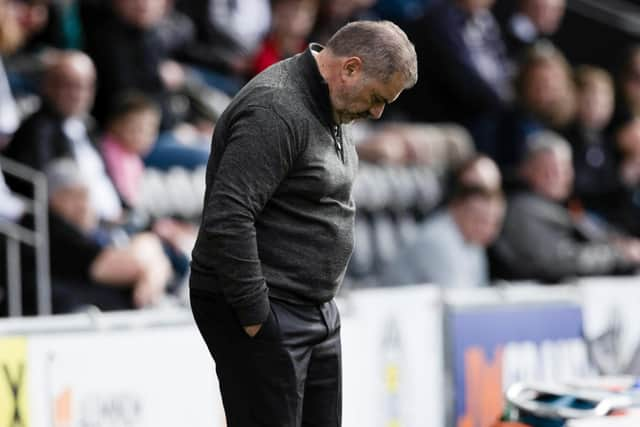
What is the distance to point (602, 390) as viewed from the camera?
215 inches

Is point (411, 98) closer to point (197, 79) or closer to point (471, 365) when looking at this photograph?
point (197, 79)

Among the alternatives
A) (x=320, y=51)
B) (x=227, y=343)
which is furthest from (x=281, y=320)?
(x=320, y=51)

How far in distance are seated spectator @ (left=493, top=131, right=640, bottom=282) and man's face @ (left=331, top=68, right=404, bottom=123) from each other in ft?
17.5

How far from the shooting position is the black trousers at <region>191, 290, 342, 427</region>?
3906 millimetres

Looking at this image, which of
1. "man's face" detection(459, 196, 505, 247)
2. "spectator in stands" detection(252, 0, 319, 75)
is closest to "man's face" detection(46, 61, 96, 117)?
"spectator in stands" detection(252, 0, 319, 75)

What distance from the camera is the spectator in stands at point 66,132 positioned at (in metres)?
7.52

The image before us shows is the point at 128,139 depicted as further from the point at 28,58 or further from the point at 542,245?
the point at 542,245

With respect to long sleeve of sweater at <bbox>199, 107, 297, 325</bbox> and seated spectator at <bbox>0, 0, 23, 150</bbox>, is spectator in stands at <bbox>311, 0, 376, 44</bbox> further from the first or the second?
long sleeve of sweater at <bbox>199, 107, 297, 325</bbox>

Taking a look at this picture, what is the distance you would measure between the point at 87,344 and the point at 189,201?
2898 millimetres

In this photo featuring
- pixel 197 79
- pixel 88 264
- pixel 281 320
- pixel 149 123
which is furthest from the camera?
pixel 197 79

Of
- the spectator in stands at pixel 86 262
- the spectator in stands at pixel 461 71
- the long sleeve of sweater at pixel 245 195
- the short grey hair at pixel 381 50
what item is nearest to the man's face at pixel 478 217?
the spectator in stands at pixel 86 262

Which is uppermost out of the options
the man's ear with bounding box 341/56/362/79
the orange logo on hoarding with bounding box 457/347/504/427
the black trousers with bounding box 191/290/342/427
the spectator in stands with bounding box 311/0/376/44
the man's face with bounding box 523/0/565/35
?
the man's face with bounding box 523/0/565/35

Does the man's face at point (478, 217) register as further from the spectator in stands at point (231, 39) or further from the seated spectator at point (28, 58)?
the seated spectator at point (28, 58)

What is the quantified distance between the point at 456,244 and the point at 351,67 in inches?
183
